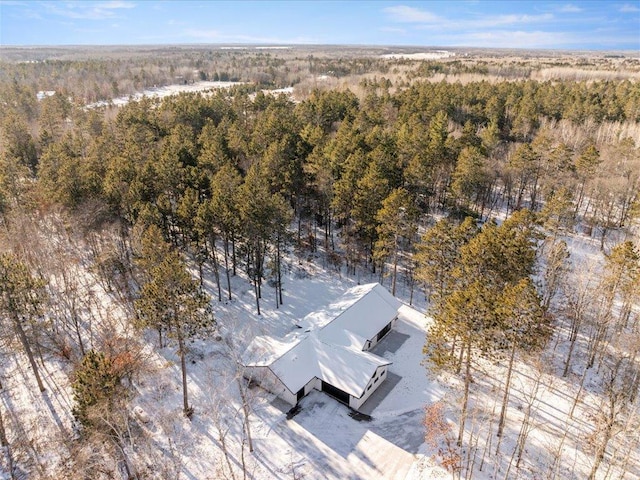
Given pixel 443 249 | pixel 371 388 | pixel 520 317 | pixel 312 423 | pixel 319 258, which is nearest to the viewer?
pixel 520 317

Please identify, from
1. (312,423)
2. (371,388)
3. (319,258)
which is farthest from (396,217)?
(312,423)

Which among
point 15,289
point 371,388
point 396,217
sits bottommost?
point 371,388

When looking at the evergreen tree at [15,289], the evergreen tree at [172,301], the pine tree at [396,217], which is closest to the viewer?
the evergreen tree at [172,301]

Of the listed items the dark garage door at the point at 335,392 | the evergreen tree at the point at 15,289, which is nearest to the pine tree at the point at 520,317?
the dark garage door at the point at 335,392

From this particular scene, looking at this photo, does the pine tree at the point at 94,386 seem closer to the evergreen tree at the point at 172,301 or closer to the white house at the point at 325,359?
the evergreen tree at the point at 172,301

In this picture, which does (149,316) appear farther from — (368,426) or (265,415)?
(368,426)

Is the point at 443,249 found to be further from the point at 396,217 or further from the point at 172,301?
the point at 172,301

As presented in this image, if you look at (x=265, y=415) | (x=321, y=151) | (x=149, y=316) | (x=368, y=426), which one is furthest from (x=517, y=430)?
(x=321, y=151)
